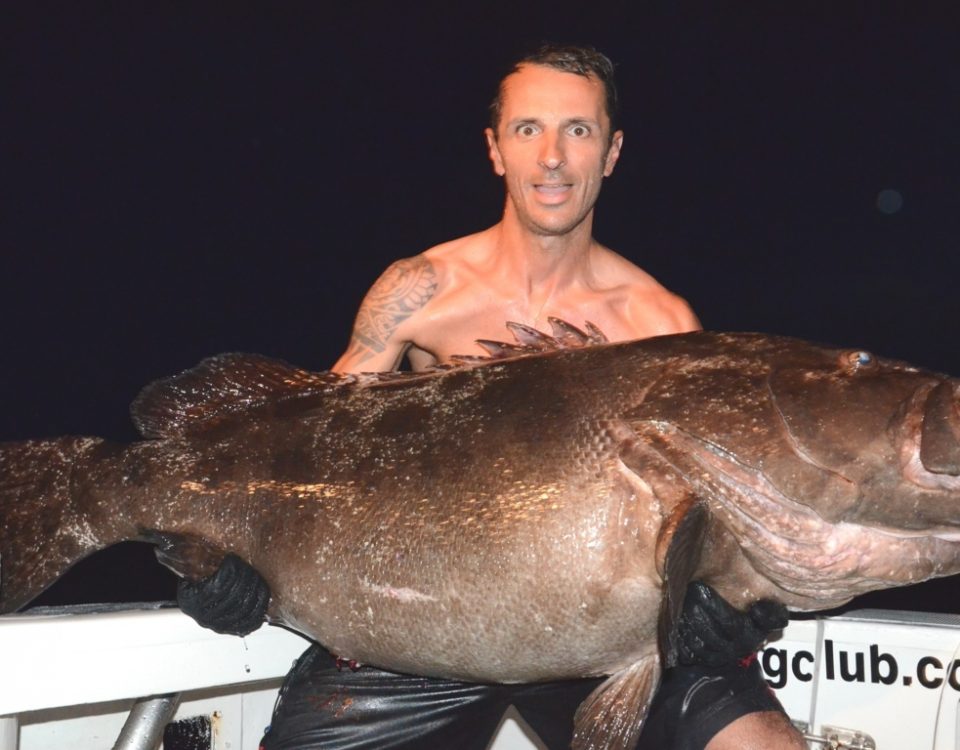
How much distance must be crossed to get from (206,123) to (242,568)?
3367 cm

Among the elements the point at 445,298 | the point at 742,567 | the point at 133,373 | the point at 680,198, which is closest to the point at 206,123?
the point at 133,373

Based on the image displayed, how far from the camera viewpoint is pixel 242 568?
308cm

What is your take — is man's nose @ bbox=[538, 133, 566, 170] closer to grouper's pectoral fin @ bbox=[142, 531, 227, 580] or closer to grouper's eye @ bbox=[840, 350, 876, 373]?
grouper's eye @ bbox=[840, 350, 876, 373]

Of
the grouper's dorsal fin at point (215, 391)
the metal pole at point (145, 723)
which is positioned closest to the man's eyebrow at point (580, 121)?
the grouper's dorsal fin at point (215, 391)

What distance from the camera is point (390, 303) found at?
179 inches

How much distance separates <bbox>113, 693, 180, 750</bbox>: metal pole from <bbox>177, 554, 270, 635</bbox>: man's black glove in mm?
316

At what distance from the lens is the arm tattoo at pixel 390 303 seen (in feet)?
14.7

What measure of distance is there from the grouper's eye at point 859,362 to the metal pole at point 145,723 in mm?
2223

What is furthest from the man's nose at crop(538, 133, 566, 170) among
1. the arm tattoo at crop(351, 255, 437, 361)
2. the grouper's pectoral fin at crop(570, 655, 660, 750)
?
the grouper's pectoral fin at crop(570, 655, 660, 750)

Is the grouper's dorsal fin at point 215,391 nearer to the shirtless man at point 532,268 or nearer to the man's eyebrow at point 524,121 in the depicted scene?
the shirtless man at point 532,268

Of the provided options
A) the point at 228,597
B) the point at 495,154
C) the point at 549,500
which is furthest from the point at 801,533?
the point at 495,154

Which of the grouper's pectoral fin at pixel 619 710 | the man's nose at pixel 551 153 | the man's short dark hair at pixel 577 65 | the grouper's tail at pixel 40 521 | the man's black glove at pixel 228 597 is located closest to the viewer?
the grouper's pectoral fin at pixel 619 710

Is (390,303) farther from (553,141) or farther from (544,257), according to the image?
(553,141)

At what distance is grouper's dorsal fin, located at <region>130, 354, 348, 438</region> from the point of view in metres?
3.37
